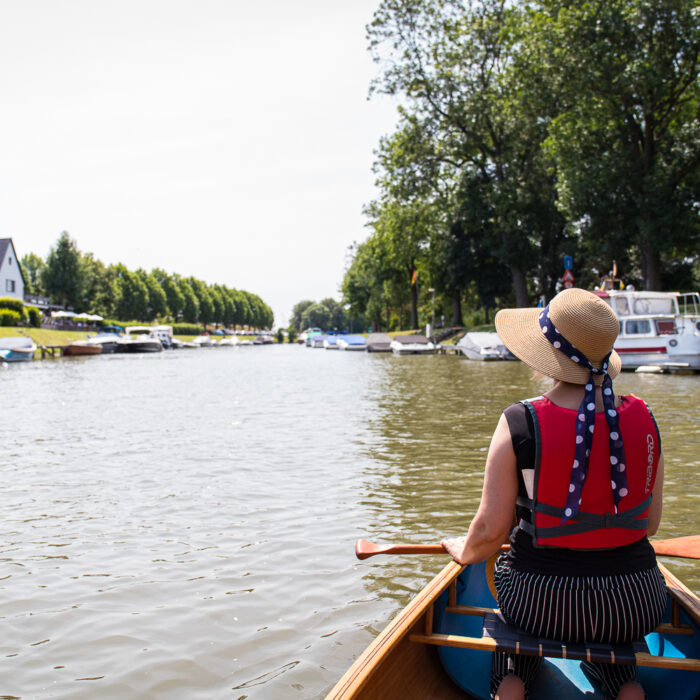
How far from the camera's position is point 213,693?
12.6ft

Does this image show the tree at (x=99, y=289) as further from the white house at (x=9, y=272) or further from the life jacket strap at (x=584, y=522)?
the life jacket strap at (x=584, y=522)

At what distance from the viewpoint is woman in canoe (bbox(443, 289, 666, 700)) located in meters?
2.65

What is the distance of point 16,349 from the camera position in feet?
137

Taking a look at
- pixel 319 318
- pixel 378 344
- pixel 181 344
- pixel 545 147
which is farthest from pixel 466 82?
pixel 319 318

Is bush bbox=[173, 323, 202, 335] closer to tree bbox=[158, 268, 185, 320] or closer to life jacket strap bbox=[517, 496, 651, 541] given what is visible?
tree bbox=[158, 268, 185, 320]

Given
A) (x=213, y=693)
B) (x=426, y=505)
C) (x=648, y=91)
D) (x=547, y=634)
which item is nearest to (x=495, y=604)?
(x=547, y=634)

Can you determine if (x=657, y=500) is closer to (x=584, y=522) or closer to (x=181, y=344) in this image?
(x=584, y=522)

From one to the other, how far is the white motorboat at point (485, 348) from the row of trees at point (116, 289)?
51831 millimetres

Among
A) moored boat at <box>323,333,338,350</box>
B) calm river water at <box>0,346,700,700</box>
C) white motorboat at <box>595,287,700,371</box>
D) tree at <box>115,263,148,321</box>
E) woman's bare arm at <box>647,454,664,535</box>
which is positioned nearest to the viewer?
woman's bare arm at <box>647,454,664,535</box>

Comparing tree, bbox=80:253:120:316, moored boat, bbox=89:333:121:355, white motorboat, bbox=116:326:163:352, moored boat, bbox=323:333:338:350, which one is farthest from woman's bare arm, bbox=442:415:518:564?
tree, bbox=80:253:120:316

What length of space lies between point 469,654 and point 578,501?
40.4 inches

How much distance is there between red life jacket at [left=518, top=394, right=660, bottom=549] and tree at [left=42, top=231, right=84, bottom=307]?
78.7 m

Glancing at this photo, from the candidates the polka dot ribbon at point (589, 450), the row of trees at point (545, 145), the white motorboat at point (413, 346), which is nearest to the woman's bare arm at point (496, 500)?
the polka dot ribbon at point (589, 450)

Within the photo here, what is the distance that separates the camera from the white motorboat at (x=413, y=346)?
49094 millimetres
